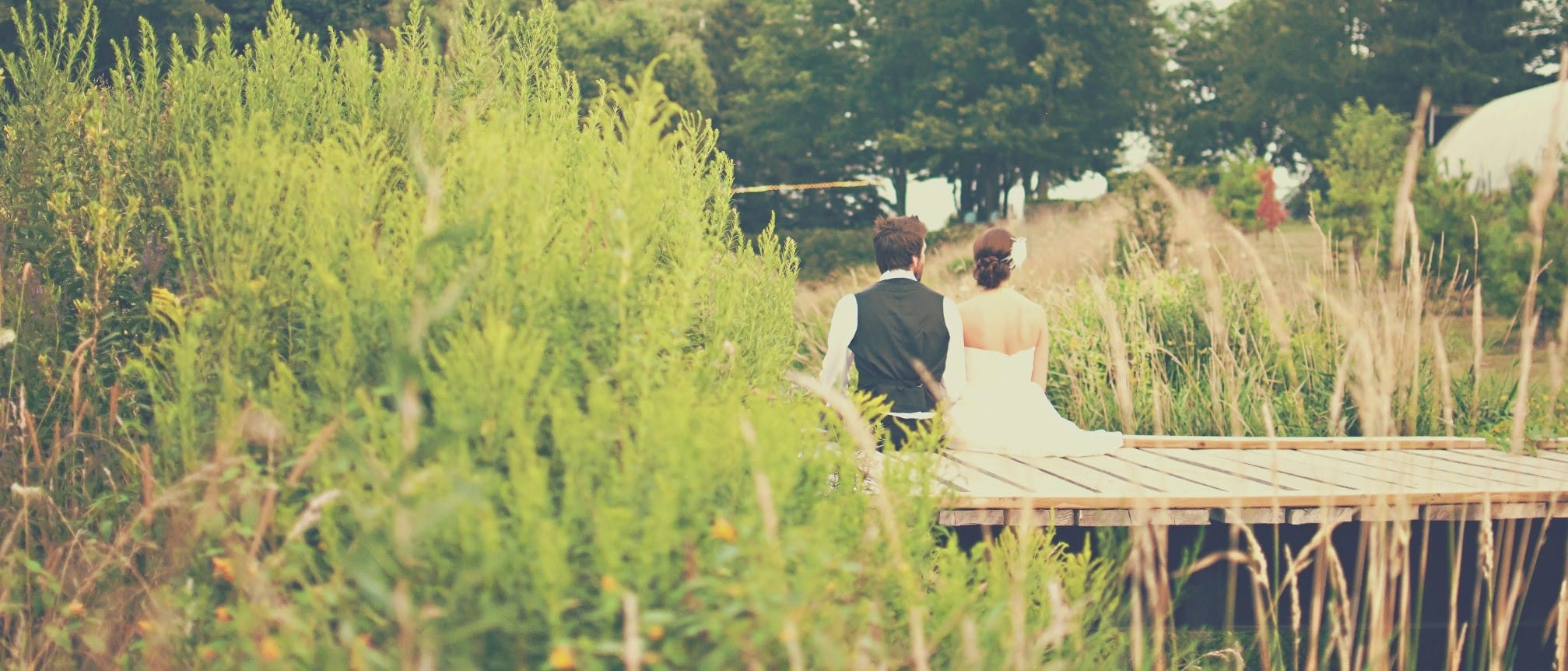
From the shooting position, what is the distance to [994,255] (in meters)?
6.53

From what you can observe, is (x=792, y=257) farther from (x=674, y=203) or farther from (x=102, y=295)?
(x=102, y=295)

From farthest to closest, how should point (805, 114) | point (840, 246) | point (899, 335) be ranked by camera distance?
point (805, 114)
point (840, 246)
point (899, 335)

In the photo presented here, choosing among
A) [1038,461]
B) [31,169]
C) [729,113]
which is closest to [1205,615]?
[1038,461]

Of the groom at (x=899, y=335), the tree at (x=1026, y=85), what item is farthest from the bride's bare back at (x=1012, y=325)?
the tree at (x=1026, y=85)

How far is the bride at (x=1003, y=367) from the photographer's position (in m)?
6.39

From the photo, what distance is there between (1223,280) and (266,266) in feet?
22.4

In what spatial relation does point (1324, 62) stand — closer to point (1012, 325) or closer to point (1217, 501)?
point (1012, 325)

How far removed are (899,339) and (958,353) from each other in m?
0.34

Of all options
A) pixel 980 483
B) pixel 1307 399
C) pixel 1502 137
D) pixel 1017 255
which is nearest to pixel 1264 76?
pixel 1502 137

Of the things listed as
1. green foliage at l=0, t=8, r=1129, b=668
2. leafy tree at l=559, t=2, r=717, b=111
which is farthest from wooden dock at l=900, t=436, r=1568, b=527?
leafy tree at l=559, t=2, r=717, b=111

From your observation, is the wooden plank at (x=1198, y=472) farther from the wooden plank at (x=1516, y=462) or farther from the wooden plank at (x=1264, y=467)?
the wooden plank at (x=1516, y=462)

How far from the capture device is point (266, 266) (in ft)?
9.72

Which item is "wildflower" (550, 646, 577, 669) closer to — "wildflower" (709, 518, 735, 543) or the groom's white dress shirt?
"wildflower" (709, 518, 735, 543)

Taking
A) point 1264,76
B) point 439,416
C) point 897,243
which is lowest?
point 439,416
